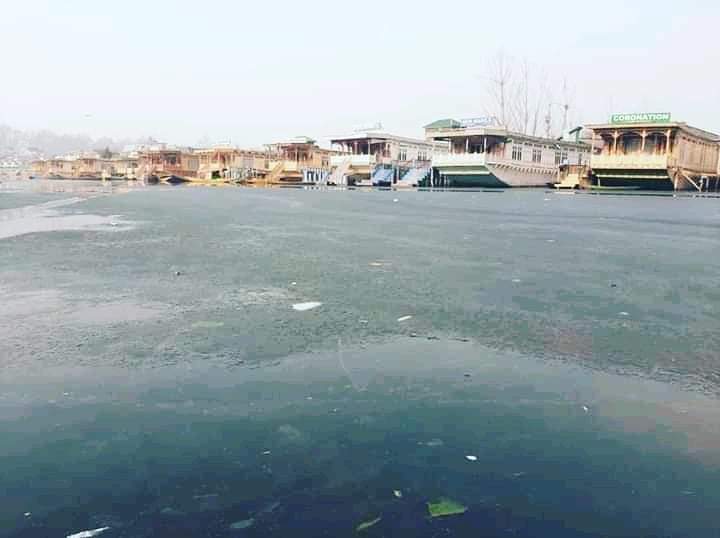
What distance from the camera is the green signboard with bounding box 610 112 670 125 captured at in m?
44.5

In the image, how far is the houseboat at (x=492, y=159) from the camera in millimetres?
50969

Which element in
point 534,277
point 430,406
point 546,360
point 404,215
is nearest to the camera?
point 430,406

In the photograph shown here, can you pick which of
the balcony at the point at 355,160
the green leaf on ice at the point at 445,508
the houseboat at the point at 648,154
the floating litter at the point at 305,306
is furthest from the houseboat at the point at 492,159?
the green leaf on ice at the point at 445,508

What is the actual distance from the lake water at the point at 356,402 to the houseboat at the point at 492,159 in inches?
1698

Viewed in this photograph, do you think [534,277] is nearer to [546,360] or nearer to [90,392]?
[546,360]

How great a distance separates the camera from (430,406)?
420 centimetres

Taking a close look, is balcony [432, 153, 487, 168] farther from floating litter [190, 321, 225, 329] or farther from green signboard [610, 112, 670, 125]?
floating litter [190, 321, 225, 329]

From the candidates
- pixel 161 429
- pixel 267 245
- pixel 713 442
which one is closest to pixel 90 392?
pixel 161 429

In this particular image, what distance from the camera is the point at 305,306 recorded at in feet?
23.2

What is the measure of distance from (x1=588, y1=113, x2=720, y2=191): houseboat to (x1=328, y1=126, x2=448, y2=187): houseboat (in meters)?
18.2

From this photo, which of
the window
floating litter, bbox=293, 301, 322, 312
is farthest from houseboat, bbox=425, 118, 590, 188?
floating litter, bbox=293, 301, 322, 312

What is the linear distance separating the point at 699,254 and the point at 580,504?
37.1 feet

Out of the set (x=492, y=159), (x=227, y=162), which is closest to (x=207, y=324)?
(x=492, y=159)

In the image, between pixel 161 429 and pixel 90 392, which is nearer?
pixel 161 429
